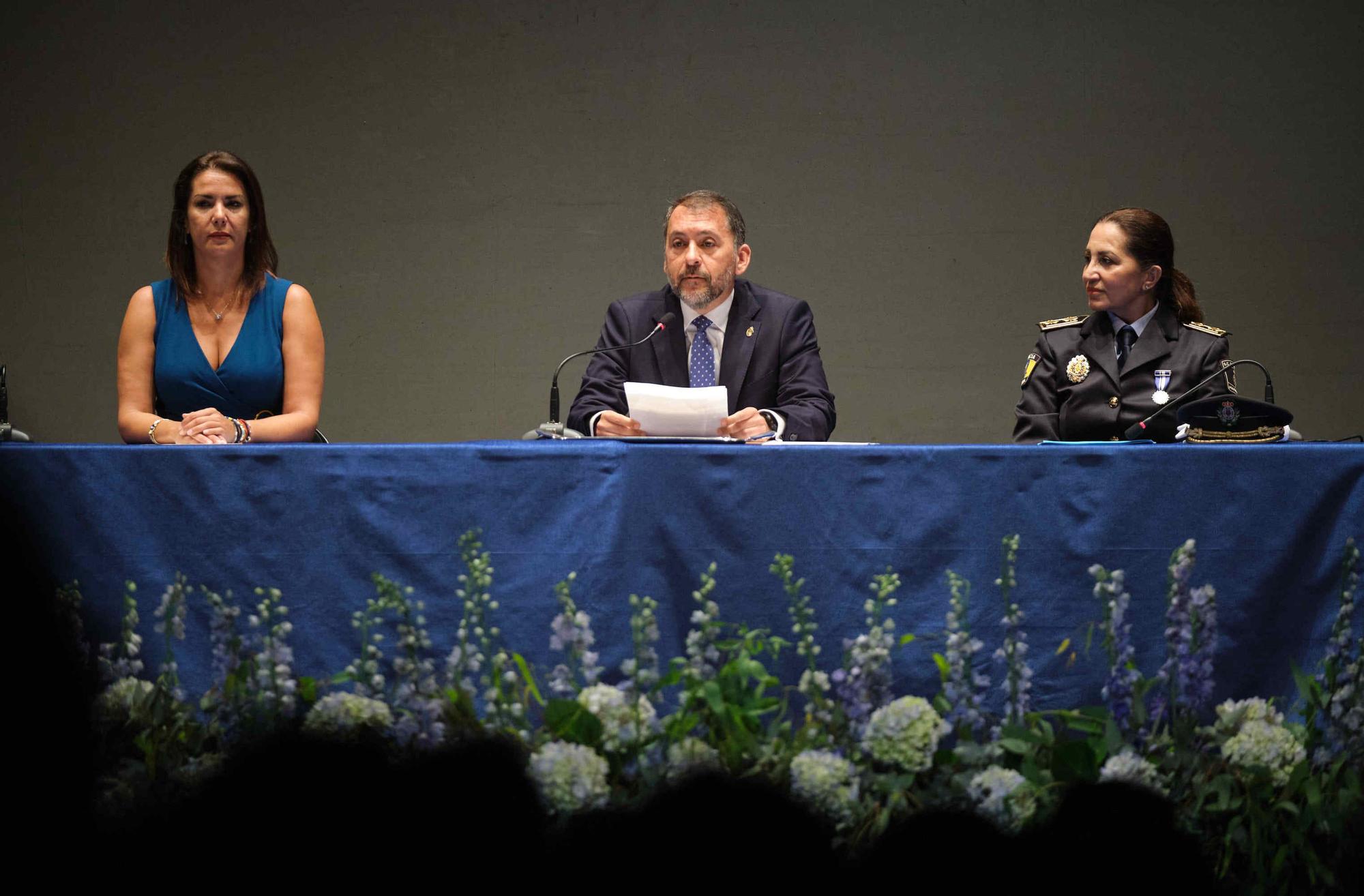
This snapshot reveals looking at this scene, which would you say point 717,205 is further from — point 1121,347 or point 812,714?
point 812,714

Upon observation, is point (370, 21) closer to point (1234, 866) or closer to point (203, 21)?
point (203, 21)

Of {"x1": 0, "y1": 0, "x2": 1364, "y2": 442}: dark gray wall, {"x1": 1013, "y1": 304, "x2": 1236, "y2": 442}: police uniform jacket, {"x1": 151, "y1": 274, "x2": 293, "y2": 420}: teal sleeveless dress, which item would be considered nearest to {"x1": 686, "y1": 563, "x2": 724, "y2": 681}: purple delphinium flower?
{"x1": 151, "y1": 274, "x2": 293, "y2": 420}: teal sleeveless dress

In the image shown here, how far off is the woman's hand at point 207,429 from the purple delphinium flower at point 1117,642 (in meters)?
1.64

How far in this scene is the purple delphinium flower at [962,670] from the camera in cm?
180

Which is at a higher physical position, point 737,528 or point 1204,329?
point 1204,329

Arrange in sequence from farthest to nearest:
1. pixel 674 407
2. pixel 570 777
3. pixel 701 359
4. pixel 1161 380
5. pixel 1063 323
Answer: pixel 1063 323 < pixel 701 359 < pixel 1161 380 < pixel 674 407 < pixel 570 777

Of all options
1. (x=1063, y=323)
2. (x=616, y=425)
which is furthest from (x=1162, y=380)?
(x=616, y=425)

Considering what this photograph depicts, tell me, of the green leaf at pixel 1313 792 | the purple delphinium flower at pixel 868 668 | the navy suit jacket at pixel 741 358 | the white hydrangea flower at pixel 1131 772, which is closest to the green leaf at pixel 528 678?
the purple delphinium flower at pixel 868 668

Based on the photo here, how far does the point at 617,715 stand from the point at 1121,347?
6.50 ft

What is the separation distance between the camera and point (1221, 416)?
2182 millimetres

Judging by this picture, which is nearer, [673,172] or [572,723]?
[572,723]

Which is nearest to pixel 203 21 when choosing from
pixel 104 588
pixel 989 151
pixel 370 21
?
pixel 370 21

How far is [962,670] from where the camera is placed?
182cm

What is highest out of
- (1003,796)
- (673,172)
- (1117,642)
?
(673,172)
